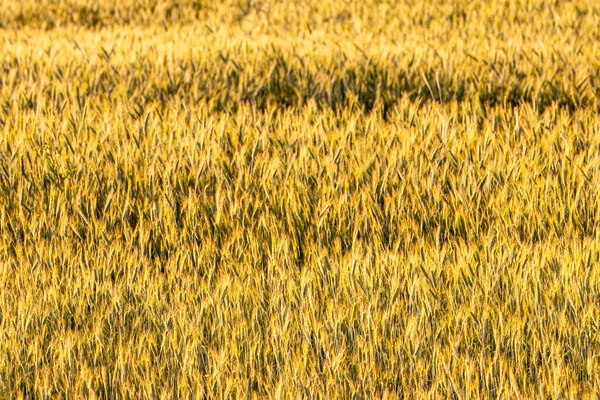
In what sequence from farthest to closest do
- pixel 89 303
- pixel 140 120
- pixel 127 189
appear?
pixel 140 120 → pixel 127 189 → pixel 89 303

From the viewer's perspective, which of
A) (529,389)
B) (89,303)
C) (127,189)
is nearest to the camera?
(529,389)

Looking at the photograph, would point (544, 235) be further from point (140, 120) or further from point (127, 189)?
point (140, 120)

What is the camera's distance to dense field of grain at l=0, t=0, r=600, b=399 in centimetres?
186

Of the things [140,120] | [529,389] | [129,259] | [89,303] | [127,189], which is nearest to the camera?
[529,389]

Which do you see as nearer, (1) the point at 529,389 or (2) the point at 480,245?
(1) the point at 529,389

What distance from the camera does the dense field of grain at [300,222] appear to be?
1861 mm

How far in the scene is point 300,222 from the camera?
8.34ft

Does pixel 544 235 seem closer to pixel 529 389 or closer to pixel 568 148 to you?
pixel 568 148

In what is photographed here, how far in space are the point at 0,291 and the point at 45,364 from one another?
38cm

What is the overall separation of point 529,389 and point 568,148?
4.45 feet

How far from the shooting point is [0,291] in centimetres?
212

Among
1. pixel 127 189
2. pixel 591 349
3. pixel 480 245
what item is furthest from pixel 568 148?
pixel 127 189

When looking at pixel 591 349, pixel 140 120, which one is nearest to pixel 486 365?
pixel 591 349

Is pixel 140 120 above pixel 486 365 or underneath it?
above
